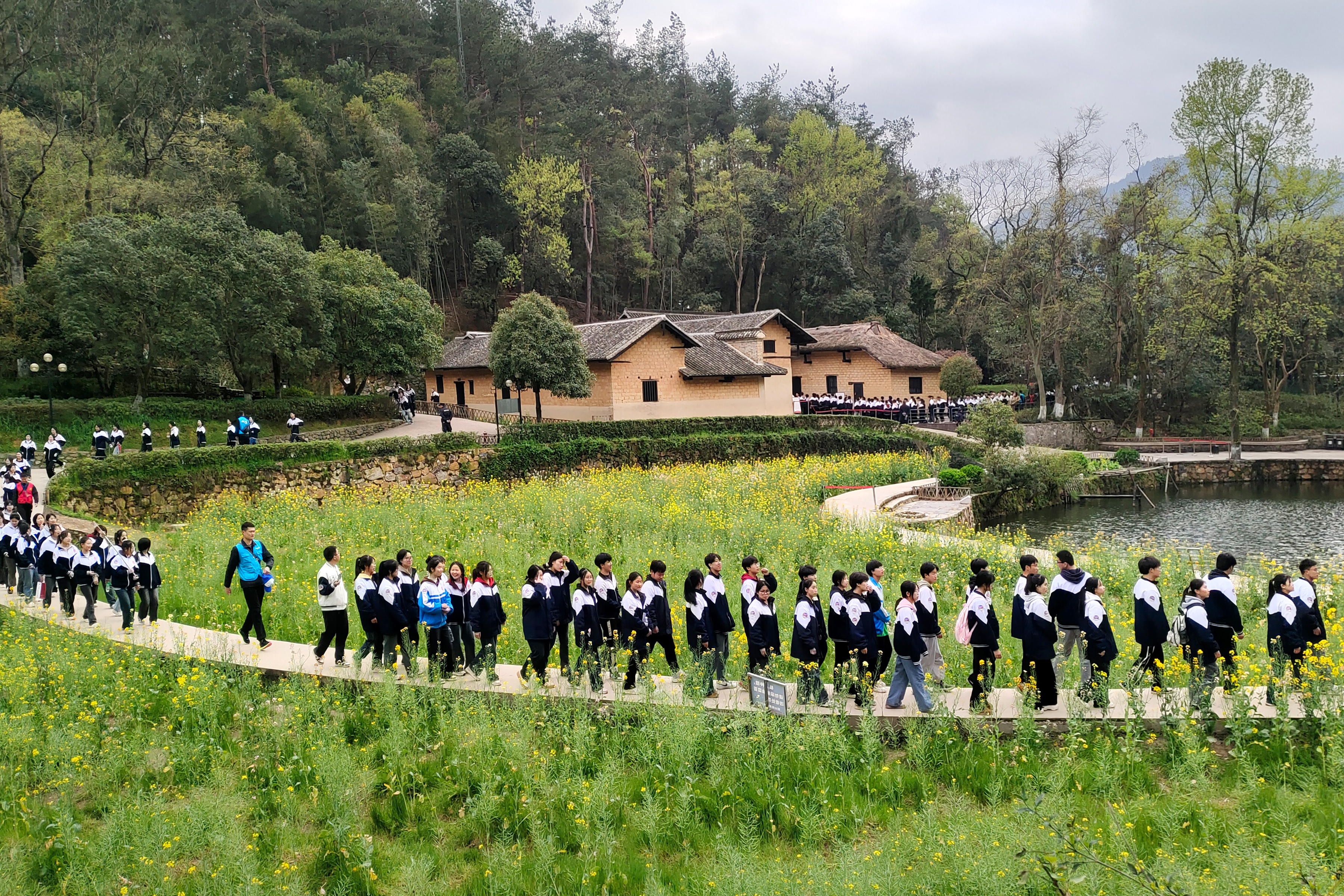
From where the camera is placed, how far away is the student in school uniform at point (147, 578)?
1233 centimetres

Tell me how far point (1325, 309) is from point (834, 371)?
861 inches

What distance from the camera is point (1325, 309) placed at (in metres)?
36.6

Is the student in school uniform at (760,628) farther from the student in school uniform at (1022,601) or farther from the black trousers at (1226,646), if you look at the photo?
the black trousers at (1226,646)

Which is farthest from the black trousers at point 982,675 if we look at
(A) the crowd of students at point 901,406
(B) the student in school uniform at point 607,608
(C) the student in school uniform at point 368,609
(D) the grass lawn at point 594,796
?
(A) the crowd of students at point 901,406

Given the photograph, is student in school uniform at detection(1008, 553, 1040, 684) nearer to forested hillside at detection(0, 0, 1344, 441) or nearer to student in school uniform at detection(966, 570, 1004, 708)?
student in school uniform at detection(966, 570, 1004, 708)

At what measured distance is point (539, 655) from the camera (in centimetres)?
973

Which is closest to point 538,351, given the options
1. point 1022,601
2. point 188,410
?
point 188,410

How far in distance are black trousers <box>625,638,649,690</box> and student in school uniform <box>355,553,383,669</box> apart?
2.84 metres

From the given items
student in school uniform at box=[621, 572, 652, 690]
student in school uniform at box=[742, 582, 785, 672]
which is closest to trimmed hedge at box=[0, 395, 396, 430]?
student in school uniform at box=[621, 572, 652, 690]

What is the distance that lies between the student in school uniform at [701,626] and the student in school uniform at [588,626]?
101cm

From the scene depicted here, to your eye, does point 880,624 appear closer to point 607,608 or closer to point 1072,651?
point 1072,651

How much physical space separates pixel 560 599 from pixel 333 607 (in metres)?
2.61

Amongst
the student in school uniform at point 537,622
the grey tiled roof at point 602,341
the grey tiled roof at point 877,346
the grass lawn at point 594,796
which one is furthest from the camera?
the grey tiled roof at point 877,346

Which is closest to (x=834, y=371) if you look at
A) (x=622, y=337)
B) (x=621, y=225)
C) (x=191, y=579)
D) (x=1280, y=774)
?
(x=622, y=337)
